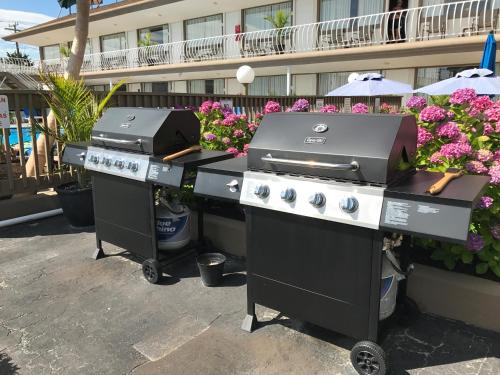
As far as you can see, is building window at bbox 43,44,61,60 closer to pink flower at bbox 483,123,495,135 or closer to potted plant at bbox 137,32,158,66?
potted plant at bbox 137,32,158,66

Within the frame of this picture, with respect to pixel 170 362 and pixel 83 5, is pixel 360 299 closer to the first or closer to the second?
pixel 170 362

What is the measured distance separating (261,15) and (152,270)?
1634 cm

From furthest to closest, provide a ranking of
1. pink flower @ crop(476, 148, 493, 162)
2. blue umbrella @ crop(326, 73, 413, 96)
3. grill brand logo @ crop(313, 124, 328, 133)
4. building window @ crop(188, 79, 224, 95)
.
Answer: building window @ crop(188, 79, 224, 95)
blue umbrella @ crop(326, 73, 413, 96)
pink flower @ crop(476, 148, 493, 162)
grill brand logo @ crop(313, 124, 328, 133)

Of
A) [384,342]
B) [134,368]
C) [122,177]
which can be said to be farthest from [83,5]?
[384,342]

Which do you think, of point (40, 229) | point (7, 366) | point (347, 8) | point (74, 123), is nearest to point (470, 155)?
point (7, 366)

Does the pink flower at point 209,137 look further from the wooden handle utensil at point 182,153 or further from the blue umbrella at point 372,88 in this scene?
the blue umbrella at point 372,88

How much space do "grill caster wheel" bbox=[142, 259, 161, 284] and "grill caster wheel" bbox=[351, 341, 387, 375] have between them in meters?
1.65

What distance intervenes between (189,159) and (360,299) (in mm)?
1508

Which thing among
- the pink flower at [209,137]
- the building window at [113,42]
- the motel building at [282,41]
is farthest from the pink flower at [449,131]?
the building window at [113,42]

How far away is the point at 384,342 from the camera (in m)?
2.33

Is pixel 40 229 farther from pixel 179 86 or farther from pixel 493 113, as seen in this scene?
pixel 179 86

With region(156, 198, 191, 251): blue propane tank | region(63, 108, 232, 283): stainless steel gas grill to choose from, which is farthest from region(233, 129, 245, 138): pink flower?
region(156, 198, 191, 251): blue propane tank

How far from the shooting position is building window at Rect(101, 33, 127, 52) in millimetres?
23094

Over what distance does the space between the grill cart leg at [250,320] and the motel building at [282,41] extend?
11567 millimetres
